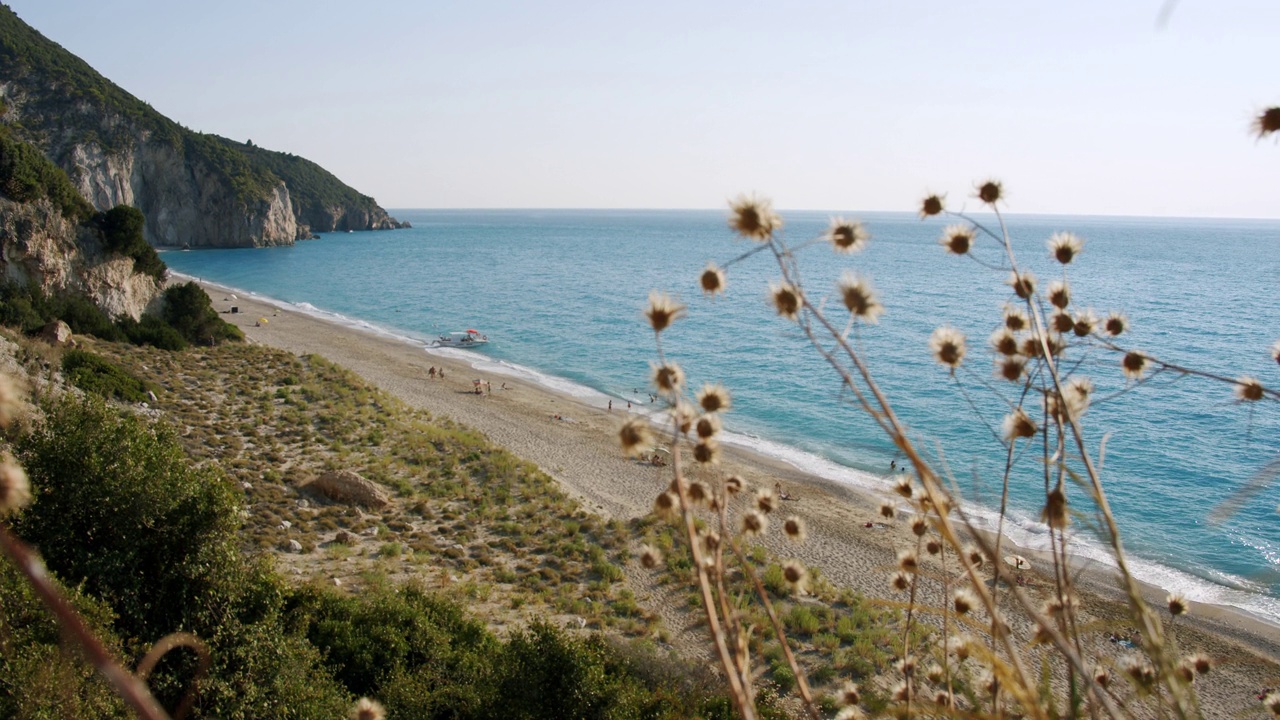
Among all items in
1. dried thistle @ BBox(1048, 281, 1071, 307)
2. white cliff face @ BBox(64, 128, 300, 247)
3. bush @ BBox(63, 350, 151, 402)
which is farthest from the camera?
white cliff face @ BBox(64, 128, 300, 247)

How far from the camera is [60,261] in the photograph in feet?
92.8

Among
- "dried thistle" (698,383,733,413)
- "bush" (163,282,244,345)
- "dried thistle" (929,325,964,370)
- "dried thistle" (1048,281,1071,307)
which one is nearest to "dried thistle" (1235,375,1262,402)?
"dried thistle" (1048,281,1071,307)

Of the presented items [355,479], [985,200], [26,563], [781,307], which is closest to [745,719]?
[781,307]

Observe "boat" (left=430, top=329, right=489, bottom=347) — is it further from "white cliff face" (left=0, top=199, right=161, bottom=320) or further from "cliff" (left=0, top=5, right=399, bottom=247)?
"cliff" (left=0, top=5, right=399, bottom=247)

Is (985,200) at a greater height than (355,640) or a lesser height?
greater

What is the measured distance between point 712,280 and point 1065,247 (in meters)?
1.45

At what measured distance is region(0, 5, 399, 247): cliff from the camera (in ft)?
247

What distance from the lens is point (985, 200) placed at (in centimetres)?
254

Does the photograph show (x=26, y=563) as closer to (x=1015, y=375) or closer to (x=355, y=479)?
(x=1015, y=375)

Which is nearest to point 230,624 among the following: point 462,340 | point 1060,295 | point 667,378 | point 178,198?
point 667,378

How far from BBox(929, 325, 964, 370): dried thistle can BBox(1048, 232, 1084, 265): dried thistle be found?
595mm

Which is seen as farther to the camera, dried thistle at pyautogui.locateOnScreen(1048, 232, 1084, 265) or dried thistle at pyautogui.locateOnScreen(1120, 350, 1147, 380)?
dried thistle at pyautogui.locateOnScreen(1048, 232, 1084, 265)

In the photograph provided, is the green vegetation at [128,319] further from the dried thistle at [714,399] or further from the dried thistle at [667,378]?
the dried thistle at [667,378]

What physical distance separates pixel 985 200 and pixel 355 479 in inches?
755
